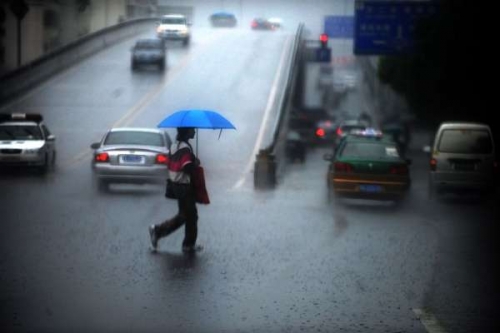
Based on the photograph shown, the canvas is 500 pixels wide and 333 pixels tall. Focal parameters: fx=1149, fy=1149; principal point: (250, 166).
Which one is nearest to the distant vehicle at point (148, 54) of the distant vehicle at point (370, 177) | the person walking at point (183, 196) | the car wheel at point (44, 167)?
the car wheel at point (44, 167)

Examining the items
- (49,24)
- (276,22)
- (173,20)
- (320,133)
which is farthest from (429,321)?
(276,22)

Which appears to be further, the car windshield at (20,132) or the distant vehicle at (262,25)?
the distant vehicle at (262,25)

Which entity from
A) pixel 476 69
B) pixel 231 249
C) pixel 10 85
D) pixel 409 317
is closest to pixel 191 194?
pixel 231 249

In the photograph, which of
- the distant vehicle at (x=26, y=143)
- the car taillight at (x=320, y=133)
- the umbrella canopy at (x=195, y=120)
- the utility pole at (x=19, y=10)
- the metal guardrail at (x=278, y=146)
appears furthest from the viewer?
the car taillight at (x=320, y=133)

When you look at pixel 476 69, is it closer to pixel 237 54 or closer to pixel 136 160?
pixel 136 160

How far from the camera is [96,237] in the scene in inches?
659

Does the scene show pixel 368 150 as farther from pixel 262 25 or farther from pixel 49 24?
pixel 262 25

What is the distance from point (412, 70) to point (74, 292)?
37.3 m

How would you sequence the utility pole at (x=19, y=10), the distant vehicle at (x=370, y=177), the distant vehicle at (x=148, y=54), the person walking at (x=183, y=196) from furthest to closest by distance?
the distant vehicle at (x=148, y=54) → the utility pole at (x=19, y=10) → the distant vehicle at (x=370, y=177) → the person walking at (x=183, y=196)

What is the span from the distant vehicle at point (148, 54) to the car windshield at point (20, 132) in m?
28.2

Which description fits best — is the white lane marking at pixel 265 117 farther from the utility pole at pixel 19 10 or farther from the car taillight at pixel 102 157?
the utility pole at pixel 19 10

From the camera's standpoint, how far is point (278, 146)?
43719mm

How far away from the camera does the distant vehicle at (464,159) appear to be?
26.5 meters

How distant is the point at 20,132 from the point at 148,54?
28.5 meters
